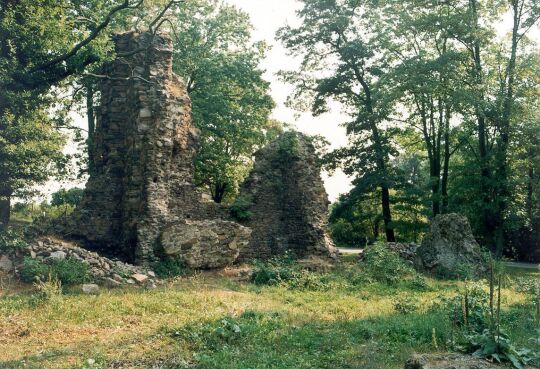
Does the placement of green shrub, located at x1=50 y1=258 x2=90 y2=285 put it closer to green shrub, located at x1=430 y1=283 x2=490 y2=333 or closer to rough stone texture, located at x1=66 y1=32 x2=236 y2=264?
rough stone texture, located at x1=66 y1=32 x2=236 y2=264

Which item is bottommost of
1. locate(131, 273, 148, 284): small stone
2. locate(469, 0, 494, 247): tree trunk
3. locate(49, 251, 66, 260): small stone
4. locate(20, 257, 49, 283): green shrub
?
locate(131, 273, 148, 284): small stone

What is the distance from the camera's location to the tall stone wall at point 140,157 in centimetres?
1447

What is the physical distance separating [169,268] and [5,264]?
13.7 ft

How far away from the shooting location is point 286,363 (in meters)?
6.24

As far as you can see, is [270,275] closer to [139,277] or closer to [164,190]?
[139,277]

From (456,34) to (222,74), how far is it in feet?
36.5

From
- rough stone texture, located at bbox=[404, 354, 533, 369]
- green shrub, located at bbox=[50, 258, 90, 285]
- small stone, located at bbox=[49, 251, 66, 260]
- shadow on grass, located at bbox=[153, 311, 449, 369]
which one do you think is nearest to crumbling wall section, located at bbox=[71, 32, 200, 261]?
small stone, located at bbox=[49, 251, 66, 260]

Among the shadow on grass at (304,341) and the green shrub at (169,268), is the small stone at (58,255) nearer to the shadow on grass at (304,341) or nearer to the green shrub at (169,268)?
the green shrub at (169,268)

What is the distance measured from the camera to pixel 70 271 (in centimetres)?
1084

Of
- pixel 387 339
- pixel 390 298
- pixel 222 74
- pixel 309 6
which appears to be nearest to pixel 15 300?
pixel 387 339

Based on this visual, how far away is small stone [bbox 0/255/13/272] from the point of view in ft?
36.8

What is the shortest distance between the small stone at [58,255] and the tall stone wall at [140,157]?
246 cm

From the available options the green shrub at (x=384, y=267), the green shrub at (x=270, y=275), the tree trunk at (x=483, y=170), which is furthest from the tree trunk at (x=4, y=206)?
the tree trunk at (x=483, y=170)

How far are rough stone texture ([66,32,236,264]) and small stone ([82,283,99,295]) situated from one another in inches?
125
